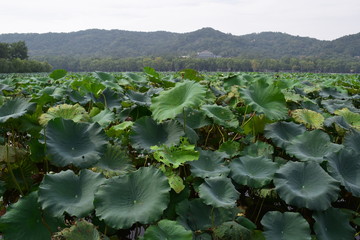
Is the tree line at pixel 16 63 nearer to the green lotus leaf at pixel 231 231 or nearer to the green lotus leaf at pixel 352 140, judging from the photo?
the green lotus leaf at pixel 352 140

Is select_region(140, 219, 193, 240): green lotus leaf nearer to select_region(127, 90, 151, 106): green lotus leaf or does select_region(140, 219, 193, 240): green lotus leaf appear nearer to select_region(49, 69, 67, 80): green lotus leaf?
select_region(127, 90, 151, 106): green lotus leaf

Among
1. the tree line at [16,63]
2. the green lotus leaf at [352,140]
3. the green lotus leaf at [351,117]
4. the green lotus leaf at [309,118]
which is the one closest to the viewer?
the green lotus leaf at [352,140]

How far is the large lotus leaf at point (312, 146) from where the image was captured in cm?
158

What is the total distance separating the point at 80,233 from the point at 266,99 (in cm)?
122

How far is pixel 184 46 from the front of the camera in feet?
507

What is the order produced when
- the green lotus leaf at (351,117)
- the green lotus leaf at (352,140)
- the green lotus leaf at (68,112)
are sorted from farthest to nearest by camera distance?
1. the green lotus leaf at (351,117)
2. the green lotus leaf at (68,112)
3. the green lotus leaf at (352,140)

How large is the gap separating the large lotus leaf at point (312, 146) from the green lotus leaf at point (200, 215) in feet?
1.65

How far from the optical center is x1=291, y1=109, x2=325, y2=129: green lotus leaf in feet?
6.42

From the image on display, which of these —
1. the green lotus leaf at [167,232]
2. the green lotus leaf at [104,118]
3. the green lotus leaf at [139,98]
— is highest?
the green lotus leaf at [139,98]

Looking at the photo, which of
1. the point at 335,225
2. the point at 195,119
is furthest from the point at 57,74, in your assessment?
the point at 335,225

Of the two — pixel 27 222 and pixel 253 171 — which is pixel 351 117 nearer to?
pixel 253 171

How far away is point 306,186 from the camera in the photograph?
139 cm

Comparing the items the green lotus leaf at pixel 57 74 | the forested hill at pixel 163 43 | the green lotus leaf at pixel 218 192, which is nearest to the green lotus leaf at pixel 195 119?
the green lotus leaf at pixel 218 192

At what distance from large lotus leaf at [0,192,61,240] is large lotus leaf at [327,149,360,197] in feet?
3.87
